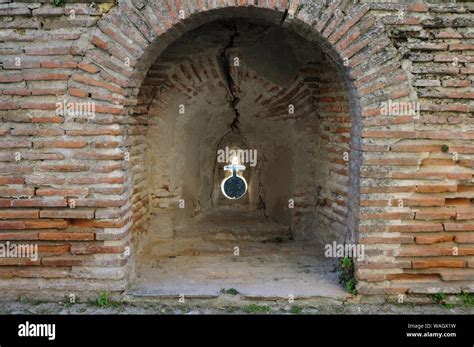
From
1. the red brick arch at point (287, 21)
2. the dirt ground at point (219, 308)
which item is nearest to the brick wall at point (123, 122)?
the red brick arch at point (287, 21)

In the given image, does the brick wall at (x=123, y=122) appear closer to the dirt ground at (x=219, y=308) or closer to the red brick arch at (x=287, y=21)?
the red brick arch at (x=287, y=21)

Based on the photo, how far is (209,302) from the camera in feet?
11.4

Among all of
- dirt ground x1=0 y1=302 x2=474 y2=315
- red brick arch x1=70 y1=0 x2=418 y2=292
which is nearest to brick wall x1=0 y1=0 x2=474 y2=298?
red brick arch x1=70 y1=0 x2=418 y2=292

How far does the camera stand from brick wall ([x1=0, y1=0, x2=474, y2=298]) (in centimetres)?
323

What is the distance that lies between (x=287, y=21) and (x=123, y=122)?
5.37 feet

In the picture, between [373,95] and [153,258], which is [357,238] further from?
[153,258]

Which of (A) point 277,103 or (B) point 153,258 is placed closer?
(B) point 153,258

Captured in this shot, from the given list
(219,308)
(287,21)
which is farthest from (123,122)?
(219,308)

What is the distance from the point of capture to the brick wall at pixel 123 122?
127 inches

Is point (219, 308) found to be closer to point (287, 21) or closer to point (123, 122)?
point (123, 122)

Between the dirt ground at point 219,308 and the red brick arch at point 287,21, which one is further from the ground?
the red brick arch at point 287,21

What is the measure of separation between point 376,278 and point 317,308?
57 centimetres

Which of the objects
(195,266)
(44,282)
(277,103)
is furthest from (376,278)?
(44,282)

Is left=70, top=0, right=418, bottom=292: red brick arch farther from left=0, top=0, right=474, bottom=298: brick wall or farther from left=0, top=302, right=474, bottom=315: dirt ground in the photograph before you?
left=0, top=302, right=474, bottom=315: dirt ground
